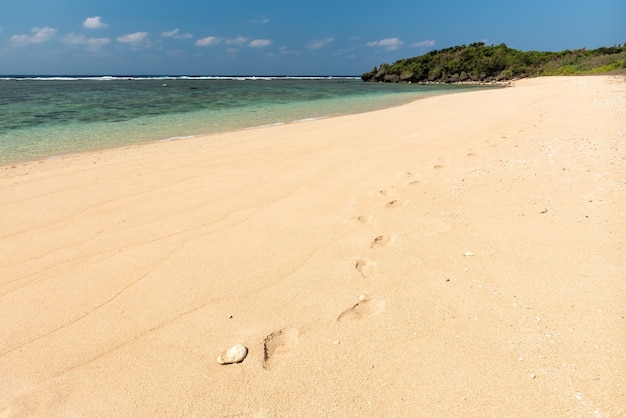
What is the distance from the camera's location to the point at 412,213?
2939 millimetres

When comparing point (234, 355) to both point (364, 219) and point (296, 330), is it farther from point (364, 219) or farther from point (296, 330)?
point (364, 219)

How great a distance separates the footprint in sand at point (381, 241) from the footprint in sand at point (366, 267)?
22 cm

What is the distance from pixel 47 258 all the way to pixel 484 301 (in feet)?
9.33

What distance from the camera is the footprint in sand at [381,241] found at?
2486 millimetres

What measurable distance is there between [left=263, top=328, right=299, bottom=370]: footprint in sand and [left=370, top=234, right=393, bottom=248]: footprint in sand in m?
0.97

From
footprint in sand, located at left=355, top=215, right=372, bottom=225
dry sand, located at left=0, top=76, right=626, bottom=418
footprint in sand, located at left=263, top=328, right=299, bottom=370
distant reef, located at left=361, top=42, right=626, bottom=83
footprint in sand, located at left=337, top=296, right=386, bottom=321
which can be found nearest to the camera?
dry sand, located at left=0, top=76, right=626, bottom=418

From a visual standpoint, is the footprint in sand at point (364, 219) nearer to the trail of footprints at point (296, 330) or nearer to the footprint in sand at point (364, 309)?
the trail of footprints at point (296, 330)

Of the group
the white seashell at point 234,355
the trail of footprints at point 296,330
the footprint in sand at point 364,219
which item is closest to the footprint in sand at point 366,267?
the trail of footprints at point 296,330

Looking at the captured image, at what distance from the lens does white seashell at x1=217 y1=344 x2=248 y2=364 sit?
1.57 m

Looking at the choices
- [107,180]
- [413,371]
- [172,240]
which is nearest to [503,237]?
[413,371]

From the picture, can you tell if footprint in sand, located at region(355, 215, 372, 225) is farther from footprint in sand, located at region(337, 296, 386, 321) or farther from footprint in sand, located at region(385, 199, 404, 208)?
footprint in sand, located at region(337, 296, 386, 321)

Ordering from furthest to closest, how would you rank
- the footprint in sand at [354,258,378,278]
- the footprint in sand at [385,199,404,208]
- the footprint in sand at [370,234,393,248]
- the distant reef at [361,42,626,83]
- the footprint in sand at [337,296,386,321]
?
the distant reef at [361,42,626,83] → the footprint in sand at [385,199,404,208] → the footprint in sand at [370,234,393,248] → the footprint in sand at [354,258,378,278] → the footprint in sand at [337,296,386,321]

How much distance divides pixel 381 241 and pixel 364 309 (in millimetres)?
767

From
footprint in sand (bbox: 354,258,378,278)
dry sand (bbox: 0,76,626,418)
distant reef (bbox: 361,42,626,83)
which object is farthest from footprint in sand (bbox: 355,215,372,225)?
distant reef (bbox: 361,42,626,83)
